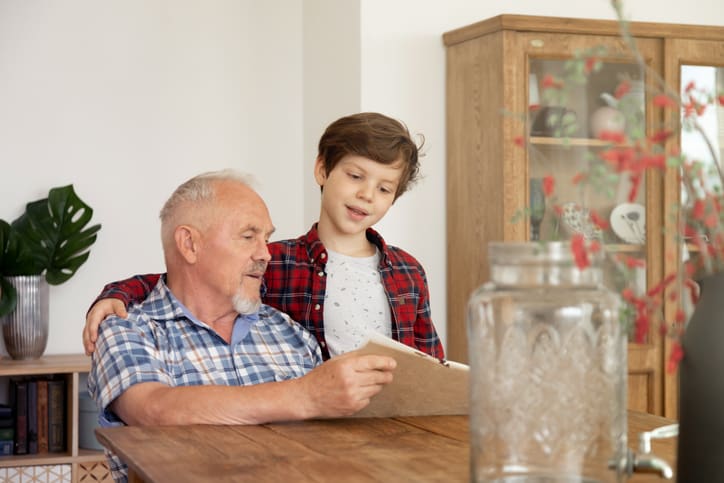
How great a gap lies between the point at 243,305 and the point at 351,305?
0.50m

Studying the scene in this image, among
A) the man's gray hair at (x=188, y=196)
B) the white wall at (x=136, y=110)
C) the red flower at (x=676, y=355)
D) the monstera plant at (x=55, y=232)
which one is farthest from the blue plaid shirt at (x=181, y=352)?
the white wall at (x=136, y=110)

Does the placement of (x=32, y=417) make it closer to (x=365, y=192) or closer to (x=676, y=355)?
(x=365, y=192)

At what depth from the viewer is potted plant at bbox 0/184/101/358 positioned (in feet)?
12.4

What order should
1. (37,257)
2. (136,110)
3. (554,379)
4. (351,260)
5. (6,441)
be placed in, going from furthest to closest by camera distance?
1. (136,110)
2. (37,257)
3. (6,441)
4. (351,260)
5. (554,379)

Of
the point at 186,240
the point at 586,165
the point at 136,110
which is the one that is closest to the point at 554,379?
the point at 186,240

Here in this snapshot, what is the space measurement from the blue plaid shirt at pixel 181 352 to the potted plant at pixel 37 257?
1.76 meters

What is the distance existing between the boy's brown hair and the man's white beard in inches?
23.0

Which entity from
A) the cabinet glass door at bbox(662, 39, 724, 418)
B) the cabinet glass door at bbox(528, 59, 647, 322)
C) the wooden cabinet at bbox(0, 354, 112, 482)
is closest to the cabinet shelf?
the cabinet glass door at bbox(528, 59, 647, 322)

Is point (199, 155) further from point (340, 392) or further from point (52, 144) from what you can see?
point (340, 392)

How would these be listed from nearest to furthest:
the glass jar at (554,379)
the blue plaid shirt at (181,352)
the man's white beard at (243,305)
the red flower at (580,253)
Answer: the red flower at (580,253)
the glass jar at (554,379)
the blue plaid shirt at (181,352)
the man's white beard at (243,305)

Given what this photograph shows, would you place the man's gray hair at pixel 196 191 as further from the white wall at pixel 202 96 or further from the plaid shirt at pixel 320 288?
the white wall at pixel 202 96

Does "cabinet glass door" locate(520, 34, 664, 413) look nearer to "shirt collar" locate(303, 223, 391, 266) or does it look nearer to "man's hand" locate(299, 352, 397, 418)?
"shirt collar" locate(303, 223, 391, 266)

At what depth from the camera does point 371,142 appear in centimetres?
256

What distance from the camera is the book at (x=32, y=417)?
12.3 ft
